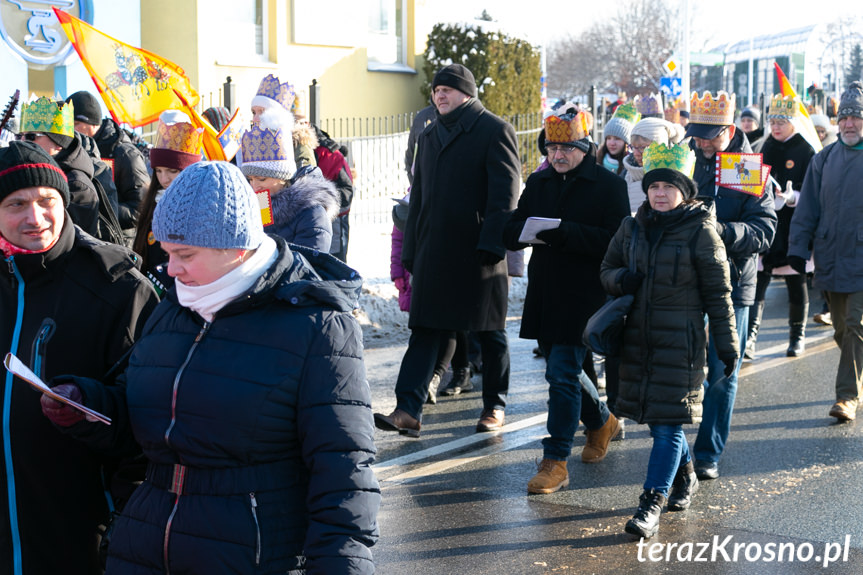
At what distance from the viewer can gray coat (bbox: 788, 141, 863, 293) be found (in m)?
7.65

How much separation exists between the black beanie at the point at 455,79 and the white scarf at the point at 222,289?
169 inches

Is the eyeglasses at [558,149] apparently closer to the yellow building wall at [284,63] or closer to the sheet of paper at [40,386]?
the sheet of paper at [40,386]

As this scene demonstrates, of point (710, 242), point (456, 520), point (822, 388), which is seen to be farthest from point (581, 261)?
point (822, 388)

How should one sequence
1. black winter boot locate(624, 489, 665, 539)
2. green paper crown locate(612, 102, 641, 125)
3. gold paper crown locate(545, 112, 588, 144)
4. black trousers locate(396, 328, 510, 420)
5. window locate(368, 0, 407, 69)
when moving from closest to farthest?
1. black winter boot locate(624, 489, 665, 539)
2. gold paper crown locate(545, 112, 588, 144)
3. black trousers locate(396, 328, 510, 420)
4. green paper crown locate(612, 102, 641, 125)
5. window locate(368, 0, 407, 69)

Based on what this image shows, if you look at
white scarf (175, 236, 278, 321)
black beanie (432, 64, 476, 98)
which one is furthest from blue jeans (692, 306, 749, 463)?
white scarf (175, 236, 278, 321)

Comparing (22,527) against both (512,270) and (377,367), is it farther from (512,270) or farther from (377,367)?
(377,367)

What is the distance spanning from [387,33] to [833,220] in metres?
15.5

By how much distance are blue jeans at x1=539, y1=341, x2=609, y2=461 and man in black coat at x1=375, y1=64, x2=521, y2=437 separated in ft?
2.71

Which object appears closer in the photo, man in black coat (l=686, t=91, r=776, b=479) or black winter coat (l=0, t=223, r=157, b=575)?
black winter coat (l=0, t=223, r=157, b=575)

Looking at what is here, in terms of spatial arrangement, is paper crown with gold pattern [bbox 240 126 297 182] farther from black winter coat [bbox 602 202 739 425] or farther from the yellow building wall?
the yellow building wall

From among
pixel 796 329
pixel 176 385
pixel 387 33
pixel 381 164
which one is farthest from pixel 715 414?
pixel 387 33

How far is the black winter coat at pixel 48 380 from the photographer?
3.15 m

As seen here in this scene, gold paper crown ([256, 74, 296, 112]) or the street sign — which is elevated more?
the street sign

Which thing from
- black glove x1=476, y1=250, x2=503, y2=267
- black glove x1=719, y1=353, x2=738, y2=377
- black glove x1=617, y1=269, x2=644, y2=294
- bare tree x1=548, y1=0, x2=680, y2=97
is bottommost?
black glove x1=719, y1=353, x2=738, y2=377
